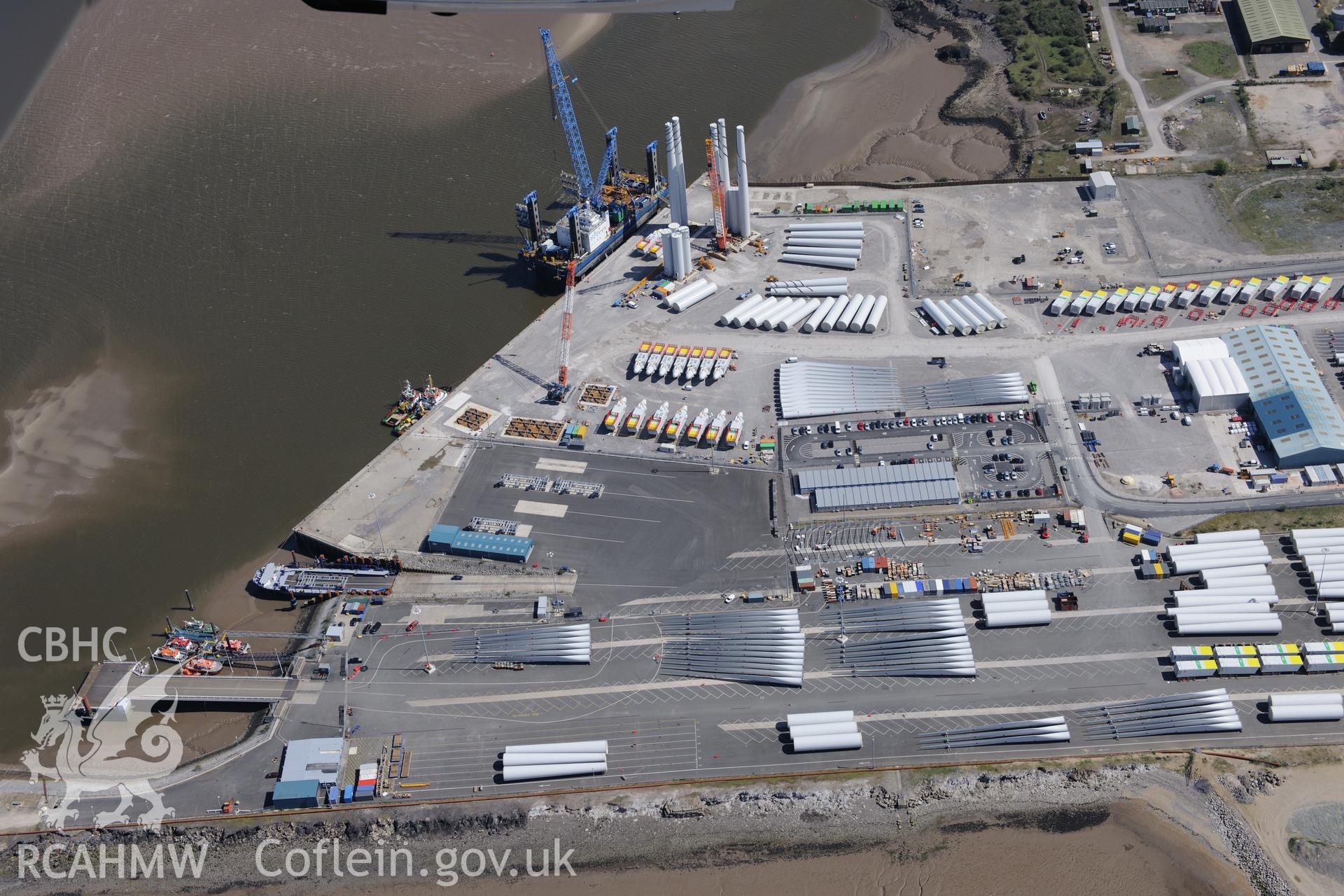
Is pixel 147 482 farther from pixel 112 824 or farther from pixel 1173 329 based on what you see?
pixel 1173 329

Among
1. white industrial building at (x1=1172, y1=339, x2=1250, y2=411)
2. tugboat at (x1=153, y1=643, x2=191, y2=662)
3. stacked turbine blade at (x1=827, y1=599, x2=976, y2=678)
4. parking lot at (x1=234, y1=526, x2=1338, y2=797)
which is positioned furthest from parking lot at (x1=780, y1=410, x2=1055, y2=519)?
tugboat at (x1=153, y1=643, x2=191, y2=662)

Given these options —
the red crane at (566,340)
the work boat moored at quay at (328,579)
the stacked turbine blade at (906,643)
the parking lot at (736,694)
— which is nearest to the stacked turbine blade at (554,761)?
the parking lot at (736,694)

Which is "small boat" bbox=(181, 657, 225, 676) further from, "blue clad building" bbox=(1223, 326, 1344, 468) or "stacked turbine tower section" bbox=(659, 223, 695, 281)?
"blue clad building" bbox=(1223, 326, 1344, 468)

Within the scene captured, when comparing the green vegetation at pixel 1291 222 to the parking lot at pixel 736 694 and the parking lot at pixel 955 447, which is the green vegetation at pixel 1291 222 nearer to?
the parking lot at pixel 955 447

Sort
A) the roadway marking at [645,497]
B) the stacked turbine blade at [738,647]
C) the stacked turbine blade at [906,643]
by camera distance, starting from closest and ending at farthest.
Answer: the stacked turbine blade at [906,643] → the stacked turbine blade at [738,647] → the roadway marking at [645,497]

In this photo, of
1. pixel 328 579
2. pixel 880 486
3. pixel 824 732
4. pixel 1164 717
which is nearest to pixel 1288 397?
pixel 1164 717

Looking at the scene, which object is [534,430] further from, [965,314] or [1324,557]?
[1324,557]

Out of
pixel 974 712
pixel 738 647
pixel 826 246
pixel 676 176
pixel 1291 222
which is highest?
pixel 676 176
